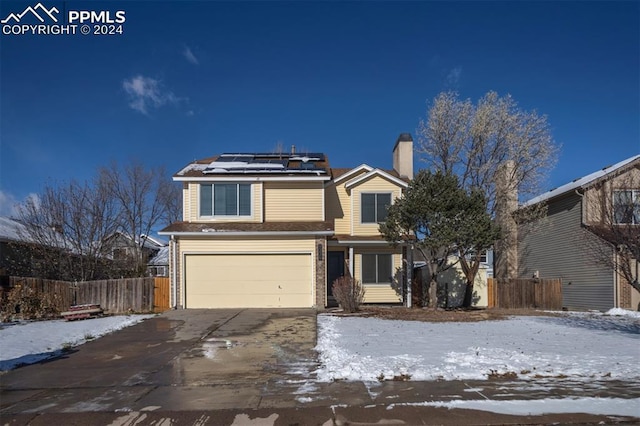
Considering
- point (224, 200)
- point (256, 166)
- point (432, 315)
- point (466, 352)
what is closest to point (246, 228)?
point (224, 200)

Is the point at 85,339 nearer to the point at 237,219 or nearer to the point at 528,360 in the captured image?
the point at 237,219

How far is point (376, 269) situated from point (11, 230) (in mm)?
18521

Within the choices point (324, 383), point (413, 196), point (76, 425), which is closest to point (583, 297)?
point (413, 196)

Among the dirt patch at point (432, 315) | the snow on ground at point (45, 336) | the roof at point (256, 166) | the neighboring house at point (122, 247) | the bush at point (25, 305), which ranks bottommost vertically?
the dirt patch at point (432, 315)

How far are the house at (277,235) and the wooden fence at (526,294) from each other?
14.2 ft

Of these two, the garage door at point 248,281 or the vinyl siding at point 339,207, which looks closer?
the garage door at point 248,281

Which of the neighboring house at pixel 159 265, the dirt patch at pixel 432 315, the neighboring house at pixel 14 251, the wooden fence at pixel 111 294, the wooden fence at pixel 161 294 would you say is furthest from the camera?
the neighboring house at pixel 159 265

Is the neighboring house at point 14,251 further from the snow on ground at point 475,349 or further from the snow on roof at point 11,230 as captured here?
the snow on ground at point 475,349

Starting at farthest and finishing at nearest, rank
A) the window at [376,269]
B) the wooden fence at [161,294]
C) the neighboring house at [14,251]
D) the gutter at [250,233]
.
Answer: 1. the neighboring house at [14,251]
2. the window at [376,269]
3. the wooden fence at [161,294]
4. the gutter at [250,233]

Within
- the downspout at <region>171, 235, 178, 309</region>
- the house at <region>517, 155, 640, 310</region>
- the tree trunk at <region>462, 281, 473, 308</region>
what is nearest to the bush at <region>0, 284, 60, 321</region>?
the downspout at <region>171, 235, 178, 309</region>

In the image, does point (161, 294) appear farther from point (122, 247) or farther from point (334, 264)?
point (122, 247)

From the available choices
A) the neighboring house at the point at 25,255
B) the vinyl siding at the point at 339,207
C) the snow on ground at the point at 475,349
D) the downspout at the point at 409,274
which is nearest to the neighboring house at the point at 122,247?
the neighboring house at the point at 25,255

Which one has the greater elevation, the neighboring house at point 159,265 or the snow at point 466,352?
the neighboring house at point 159,265

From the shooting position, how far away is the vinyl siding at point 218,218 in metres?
19.6
